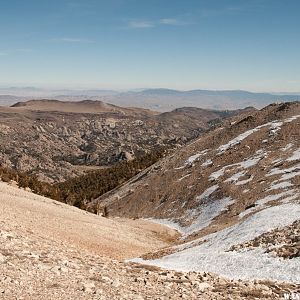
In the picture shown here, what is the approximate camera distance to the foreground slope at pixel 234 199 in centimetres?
2614

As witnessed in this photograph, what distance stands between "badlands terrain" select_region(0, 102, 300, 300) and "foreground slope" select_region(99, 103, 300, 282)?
17 cm

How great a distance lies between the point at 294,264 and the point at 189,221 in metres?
38.1

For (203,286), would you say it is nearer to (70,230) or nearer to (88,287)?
(88,287)

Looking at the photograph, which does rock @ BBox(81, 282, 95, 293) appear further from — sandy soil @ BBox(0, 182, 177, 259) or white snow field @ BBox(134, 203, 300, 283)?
sandy soil @ BBox(0, 182, 177, 259)

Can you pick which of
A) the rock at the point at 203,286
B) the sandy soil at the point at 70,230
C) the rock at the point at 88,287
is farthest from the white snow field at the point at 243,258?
the rock at the point at 88,287

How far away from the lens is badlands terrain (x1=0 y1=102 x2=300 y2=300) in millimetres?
18172

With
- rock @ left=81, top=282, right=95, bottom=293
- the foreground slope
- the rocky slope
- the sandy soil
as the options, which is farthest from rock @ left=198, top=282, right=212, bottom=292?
the sandy soil

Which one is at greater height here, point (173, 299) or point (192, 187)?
point (173, 299)

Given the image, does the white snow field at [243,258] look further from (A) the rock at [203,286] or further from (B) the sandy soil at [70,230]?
(B) the sandy soil at [70,230]

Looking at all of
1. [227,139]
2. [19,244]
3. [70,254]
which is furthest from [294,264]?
[227,139]

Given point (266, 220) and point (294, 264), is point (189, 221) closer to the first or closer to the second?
point (266, 220)

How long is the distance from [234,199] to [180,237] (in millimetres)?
12373

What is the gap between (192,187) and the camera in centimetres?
7394

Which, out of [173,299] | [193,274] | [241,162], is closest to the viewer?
[173,299]
